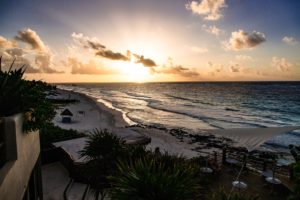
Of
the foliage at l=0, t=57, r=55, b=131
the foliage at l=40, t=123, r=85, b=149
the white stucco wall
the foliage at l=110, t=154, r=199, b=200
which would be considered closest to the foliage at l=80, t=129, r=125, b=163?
the foliage at l=0, t=57, r=55, b=131

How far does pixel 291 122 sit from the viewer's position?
4538cm

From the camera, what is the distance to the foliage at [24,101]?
5.94 metres

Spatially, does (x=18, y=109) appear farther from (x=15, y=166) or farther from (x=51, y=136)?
(x=51, y=136)

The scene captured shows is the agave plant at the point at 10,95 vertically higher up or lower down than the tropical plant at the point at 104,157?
higher up

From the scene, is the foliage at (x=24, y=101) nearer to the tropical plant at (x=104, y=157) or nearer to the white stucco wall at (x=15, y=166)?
the white stucco wall at (x=15, y=166)

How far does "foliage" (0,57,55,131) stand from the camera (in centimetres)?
594

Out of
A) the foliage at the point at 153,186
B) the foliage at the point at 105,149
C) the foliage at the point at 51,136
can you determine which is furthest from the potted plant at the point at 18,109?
the foliage at the point at 51,136

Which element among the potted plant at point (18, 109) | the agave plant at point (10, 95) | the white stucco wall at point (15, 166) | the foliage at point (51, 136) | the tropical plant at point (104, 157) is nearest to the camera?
the white stucco wall at point (15, 166)

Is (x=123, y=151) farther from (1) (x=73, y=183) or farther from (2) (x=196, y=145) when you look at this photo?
(2) (x=196, y=145)

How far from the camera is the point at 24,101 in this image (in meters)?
6.35

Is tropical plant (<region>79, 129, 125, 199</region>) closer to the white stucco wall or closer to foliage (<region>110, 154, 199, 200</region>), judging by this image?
the white stucco wall

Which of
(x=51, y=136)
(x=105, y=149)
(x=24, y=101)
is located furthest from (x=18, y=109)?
(x=51, y=136)

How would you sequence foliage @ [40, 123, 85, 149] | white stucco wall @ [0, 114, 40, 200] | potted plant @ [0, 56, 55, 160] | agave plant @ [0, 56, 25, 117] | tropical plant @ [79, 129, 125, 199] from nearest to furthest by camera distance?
white stucco wall @ [0, 114, 40, 200], potted plant @ [0, 56, 55, 160], agave plant @ [0, 56, 25, 117], tropical plant @ [79, 129, 125, 199], foliage @ [40, 123, 85, 149]

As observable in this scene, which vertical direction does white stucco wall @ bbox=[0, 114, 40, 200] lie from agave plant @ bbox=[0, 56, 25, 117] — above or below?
below
